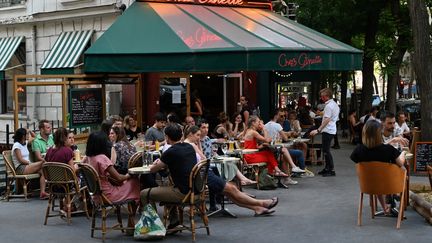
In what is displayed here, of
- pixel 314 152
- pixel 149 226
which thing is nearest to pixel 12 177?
pixel 149 226

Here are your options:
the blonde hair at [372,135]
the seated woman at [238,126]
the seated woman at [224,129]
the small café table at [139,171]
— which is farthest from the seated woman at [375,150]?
the seated woman at [238,126]

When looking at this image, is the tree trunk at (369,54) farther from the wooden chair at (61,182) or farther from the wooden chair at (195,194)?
the wooden chair at (195,194)

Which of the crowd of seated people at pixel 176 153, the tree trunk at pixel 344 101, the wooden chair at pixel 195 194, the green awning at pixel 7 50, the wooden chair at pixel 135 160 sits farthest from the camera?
the tree trunk at pixel 344 101

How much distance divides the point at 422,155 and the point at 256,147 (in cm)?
422

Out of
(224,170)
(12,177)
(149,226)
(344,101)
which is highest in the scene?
(344,101)

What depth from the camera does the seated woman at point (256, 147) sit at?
13.0 metres

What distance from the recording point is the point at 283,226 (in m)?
9.63

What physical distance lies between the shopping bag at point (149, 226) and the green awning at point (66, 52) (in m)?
10.3

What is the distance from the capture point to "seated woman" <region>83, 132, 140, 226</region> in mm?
8977

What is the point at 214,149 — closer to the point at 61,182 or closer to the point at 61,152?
the point at 61,152

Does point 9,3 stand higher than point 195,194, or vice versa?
point 9,3

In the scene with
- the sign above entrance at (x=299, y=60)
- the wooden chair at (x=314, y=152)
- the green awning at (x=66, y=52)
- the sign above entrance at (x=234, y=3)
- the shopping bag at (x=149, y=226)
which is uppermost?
the sign above entrance at (x=234, y=3)

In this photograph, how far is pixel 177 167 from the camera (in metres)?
8.70

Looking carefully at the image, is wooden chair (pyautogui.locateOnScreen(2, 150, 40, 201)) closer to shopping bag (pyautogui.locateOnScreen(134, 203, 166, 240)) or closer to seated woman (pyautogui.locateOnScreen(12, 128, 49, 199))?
seated woman (pyautogui.locateOnScreen(12, 128, 49, 199))
